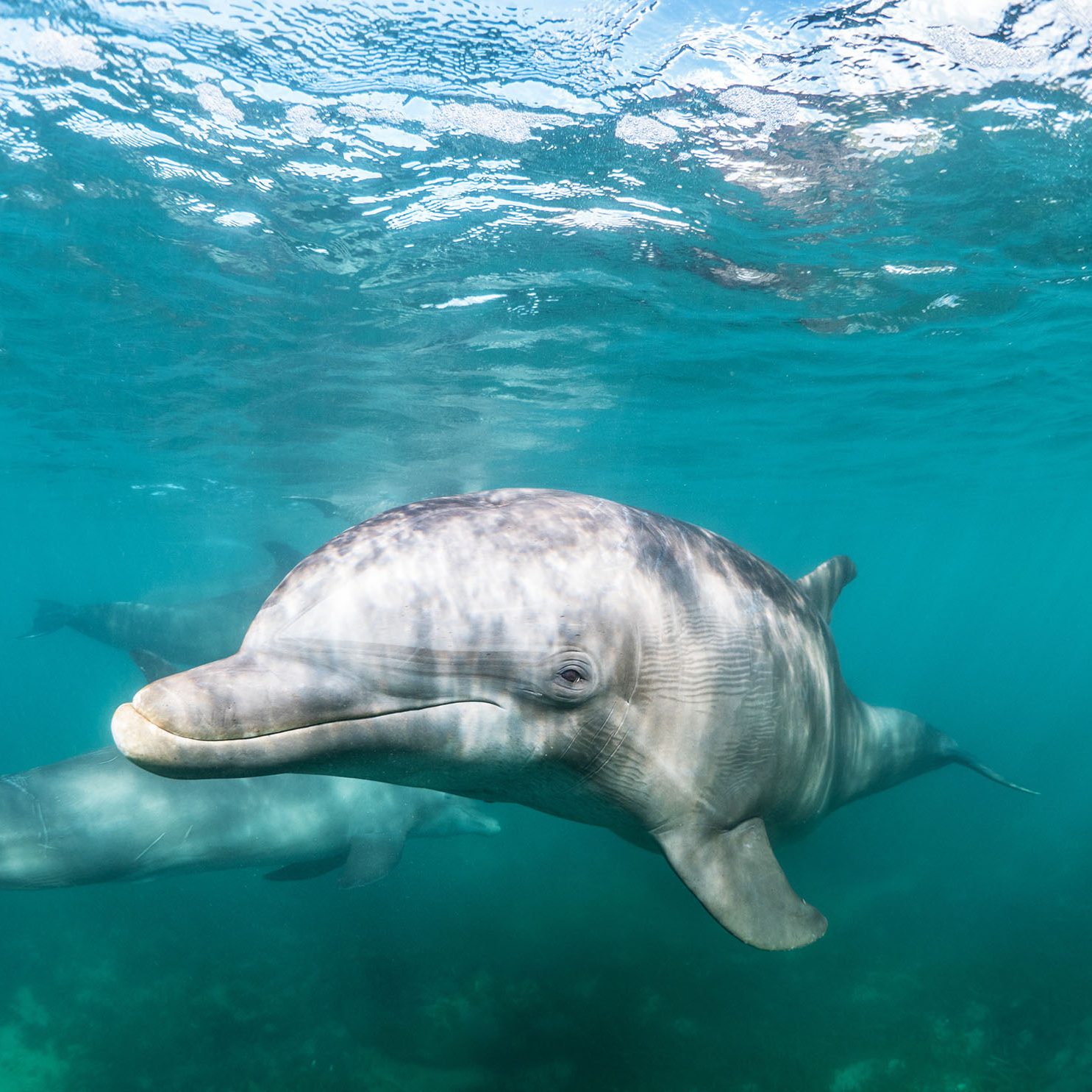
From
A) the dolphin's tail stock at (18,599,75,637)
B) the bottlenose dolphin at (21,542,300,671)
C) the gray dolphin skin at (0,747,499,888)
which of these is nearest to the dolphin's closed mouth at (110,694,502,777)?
the gray dolphin skin at (0,747,499,888)

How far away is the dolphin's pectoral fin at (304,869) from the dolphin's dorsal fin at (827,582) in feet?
22.3

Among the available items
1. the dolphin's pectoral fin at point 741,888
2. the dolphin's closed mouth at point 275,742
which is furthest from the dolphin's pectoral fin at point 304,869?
the dolphin's closed mouth at point 275,742

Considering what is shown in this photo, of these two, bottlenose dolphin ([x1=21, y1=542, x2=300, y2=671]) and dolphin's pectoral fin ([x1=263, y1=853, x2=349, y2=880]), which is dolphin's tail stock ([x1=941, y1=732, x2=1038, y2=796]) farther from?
bottlenose dolphin ([x1=21, y1=542, x2=300, y2=671])

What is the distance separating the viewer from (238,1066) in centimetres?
789

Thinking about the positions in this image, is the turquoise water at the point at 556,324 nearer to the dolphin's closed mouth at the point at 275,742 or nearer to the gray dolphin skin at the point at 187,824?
the gray dolphin skin at the point at 187,824

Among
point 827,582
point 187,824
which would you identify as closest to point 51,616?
point 187,824

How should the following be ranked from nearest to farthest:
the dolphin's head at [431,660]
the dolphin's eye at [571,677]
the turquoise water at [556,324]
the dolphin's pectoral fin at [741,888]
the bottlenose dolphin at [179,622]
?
the dolphin's head at [431,660]
the dolphin's eye at [571,677]
the dolphin's pectoral fin at [741,888]
the turquoise water at [556,324]
the bottlenose dolphin at [179,622]

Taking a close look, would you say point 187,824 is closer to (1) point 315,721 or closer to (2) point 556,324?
(1) point 315,721

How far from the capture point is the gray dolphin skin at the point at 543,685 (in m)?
2.98

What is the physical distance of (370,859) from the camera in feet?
30.5

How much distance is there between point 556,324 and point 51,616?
15872 millimetres

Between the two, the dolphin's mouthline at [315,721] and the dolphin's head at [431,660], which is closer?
the dolphin's mouthline at [315,721]

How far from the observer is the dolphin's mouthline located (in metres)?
2.69

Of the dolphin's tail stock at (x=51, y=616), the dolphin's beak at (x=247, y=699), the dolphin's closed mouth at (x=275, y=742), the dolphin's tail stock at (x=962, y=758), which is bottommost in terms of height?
the dolphin's tail stock at (x=51, y=616)
